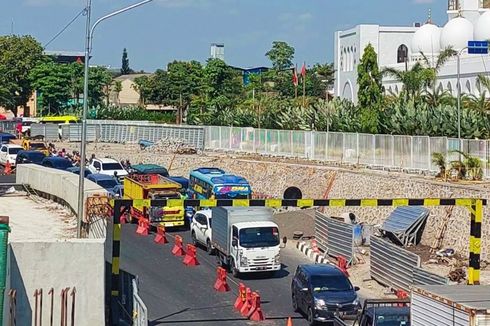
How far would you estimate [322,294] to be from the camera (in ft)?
80.7

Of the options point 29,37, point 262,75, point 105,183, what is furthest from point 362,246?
point 29,37

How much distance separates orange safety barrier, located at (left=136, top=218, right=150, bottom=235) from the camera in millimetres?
39653

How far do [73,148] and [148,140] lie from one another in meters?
6.12

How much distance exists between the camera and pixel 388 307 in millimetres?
20141

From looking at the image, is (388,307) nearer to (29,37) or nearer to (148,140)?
(148,140)

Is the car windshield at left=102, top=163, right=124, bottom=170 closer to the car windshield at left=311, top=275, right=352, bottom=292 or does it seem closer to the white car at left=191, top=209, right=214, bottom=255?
the white car at left=191, top=209, right=214, bottom=255

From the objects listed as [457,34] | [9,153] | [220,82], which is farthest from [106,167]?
[220,82]

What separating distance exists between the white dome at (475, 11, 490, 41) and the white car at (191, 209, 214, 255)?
3707 cm

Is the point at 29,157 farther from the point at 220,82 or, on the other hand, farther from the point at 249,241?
the point at 220,82

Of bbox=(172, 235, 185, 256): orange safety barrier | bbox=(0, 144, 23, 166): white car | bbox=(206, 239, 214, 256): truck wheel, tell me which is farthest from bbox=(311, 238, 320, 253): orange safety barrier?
bbox=(0, 144, 23, 166): white car

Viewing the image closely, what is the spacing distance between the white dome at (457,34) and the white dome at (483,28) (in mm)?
3308

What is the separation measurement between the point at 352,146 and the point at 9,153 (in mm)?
25151

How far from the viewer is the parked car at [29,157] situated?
5938cm

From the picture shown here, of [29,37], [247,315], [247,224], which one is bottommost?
[247,315]
